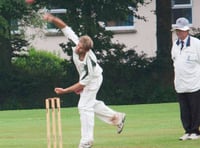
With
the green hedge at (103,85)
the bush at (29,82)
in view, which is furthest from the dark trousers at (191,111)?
the bush at (29,82)

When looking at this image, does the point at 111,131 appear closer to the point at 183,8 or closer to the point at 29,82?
the point at 29,82

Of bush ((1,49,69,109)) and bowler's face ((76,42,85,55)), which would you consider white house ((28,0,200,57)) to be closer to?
bush ((1,49,69,109))

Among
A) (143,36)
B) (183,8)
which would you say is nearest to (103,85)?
(143,36)

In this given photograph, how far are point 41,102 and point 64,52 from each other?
234 cm

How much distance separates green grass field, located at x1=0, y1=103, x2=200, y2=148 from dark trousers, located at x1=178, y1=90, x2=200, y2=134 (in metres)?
0.35

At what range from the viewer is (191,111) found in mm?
15836

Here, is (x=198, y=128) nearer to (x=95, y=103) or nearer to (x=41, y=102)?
(x=95, y=103)

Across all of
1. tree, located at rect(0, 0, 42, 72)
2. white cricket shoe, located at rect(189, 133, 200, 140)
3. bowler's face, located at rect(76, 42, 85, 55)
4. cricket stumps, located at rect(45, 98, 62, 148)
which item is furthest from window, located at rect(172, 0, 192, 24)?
cricket stumps, located at rect(45, 98, 62, 148)

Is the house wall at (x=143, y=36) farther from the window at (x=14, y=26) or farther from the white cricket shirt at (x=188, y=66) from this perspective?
the white cricket shirt at (x=188, y=66)

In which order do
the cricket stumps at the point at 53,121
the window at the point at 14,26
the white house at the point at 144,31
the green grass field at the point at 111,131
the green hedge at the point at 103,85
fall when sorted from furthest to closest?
the white house at the point at 144,31 < the green hedge at the point at 103,85 < the window at the point at 14,26 < the green grass field at the point at 111,131 < the cricket stumps at the point at 53,121

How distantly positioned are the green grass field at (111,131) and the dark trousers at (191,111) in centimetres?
35

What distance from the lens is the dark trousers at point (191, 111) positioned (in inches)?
620

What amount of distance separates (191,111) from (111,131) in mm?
2930

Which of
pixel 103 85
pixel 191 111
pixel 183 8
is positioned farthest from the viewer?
pixel 183 8
